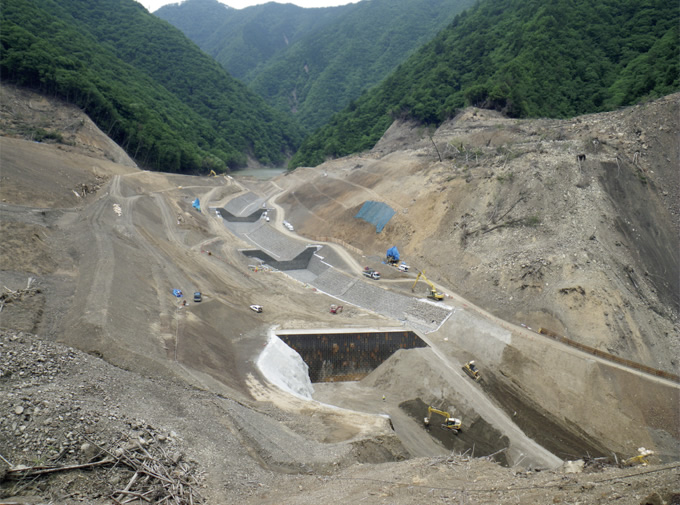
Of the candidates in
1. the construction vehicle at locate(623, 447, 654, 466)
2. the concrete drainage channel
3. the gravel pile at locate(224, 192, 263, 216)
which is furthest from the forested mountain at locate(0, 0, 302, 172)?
the construction vehicle at locate(623, 447, 654, 466)

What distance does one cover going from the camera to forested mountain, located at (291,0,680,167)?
7800 centimetres

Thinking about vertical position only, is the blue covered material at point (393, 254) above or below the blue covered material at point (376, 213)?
below

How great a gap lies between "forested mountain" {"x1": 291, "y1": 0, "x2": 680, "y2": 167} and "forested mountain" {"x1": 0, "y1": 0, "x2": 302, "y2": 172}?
4774 cm

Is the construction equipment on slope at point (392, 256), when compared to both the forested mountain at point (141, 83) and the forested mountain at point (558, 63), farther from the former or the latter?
the forested mountain at point (141, 83)

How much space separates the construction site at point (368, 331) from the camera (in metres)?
18.4

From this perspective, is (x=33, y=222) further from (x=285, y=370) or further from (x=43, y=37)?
(x=43, y=37)

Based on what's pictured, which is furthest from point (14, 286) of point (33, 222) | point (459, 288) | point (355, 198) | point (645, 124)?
point (645, 124)

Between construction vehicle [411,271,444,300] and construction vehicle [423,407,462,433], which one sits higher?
construction vehicle [411,271,444,300]

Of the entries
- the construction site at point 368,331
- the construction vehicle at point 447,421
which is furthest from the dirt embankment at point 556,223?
the construction vehicle at point 447,421

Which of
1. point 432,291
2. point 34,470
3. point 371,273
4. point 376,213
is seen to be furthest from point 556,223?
point 34,470

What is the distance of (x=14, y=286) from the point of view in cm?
3331

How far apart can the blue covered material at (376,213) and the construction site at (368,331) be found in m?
0.33

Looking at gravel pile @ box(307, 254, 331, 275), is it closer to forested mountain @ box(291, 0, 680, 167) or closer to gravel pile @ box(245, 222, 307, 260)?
gravel pile @ box(245, 222, 307, 260)

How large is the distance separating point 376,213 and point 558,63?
52.0 meters
